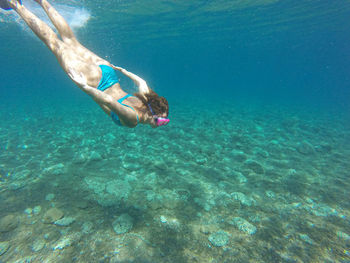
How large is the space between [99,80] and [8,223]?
3.38 metres

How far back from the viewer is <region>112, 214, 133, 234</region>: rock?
3.22m

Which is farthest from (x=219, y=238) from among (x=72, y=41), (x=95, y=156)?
(x=72, y=41)

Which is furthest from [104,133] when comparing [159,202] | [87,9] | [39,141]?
[87,9]

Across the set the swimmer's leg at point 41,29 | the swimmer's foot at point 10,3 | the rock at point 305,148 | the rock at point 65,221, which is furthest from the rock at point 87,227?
the rock at point 305,148

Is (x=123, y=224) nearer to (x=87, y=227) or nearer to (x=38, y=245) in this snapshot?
(x=87, y=227)

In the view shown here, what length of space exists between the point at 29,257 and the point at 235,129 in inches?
400

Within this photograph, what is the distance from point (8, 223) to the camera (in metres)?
3.29

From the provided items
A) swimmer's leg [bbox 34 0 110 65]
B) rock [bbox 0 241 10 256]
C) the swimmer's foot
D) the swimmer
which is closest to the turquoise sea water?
rock [bbox 0 241 10 256]

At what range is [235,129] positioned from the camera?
10547mm

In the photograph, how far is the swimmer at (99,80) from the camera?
118 inches

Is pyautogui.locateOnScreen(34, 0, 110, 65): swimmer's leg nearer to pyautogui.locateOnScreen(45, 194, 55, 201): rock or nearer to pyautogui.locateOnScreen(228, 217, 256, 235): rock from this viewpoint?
pyautogui.locateOnScreen(45, 194, 55, 201): rock

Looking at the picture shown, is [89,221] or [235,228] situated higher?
[89,221]

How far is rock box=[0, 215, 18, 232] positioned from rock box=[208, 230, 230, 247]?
377 cm

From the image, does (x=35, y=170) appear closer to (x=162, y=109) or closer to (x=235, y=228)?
(x=162, y=109)
